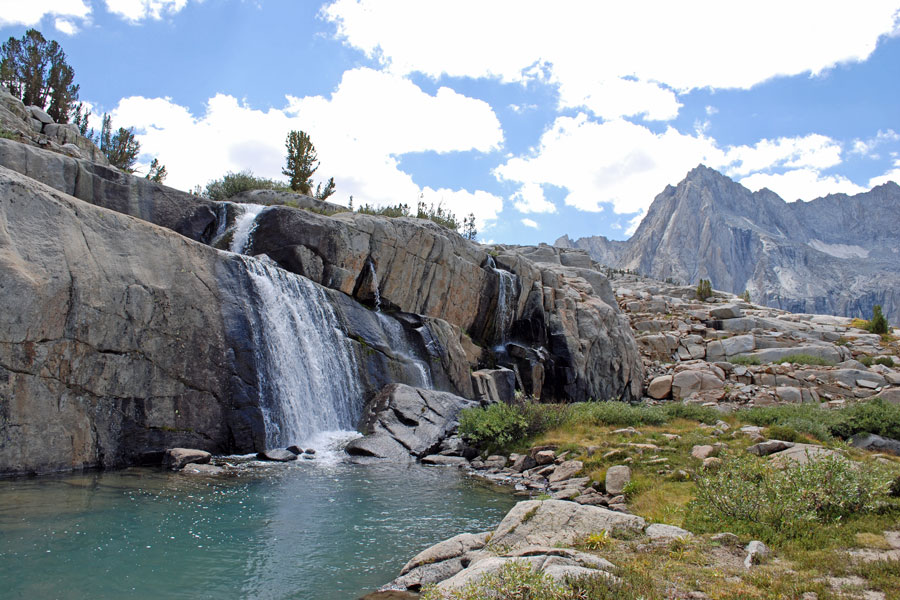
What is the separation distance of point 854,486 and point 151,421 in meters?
15.4

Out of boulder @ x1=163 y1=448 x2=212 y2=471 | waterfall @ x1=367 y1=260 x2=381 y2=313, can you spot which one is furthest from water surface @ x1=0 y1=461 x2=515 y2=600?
waterfall @ x1=367 y1=260 x2=381 y2=313

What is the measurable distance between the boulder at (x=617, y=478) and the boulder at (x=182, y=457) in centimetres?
1011

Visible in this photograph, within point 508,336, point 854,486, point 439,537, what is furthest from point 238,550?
point 508,336

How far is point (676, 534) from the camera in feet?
25.2

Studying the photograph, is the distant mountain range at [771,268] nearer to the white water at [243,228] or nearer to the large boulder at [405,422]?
the white water at [243,228]

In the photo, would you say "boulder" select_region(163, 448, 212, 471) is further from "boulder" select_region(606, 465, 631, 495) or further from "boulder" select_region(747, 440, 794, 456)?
"boulder" select_region(747, 440, 794, 456)

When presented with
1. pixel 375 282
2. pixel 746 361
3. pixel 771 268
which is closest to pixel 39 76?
pixel 375 282

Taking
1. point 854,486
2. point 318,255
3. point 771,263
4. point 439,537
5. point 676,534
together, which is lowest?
point 439,537

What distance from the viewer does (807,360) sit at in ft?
140

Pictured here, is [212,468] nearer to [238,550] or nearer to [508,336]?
[238,550]

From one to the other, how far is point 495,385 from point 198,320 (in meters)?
15.1

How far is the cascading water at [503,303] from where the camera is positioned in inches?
1316

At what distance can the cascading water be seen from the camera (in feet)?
110

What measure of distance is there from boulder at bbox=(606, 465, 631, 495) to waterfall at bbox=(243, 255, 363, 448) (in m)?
9.52
